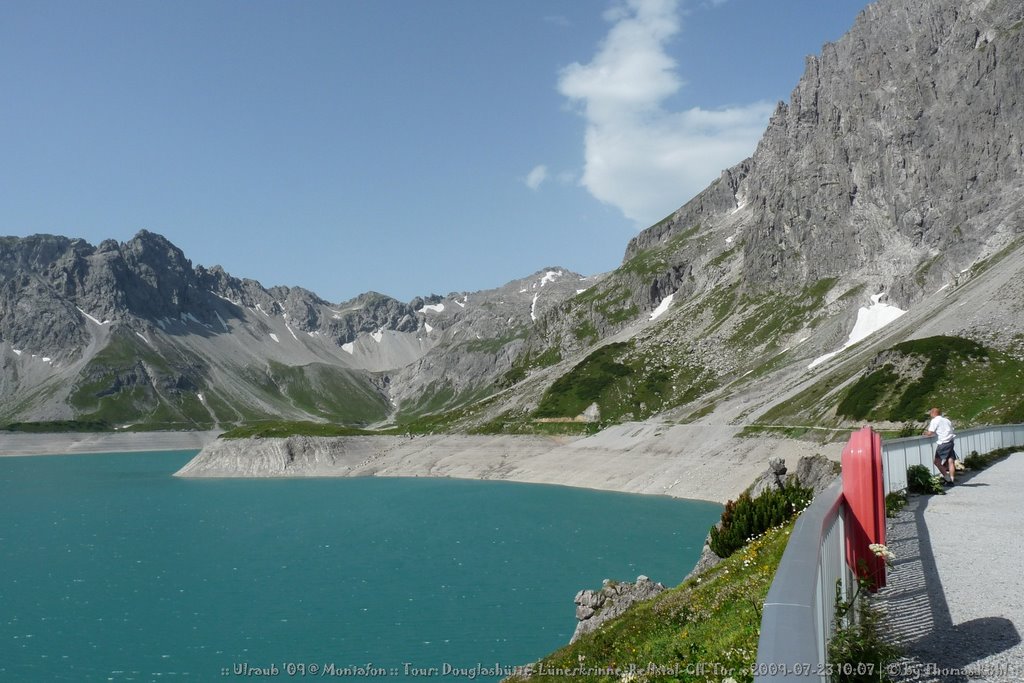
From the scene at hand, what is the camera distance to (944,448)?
2620 centimetres

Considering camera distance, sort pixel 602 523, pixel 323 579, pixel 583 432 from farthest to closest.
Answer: pixel 583 432 → pixel 602 523 → pixel 323 579

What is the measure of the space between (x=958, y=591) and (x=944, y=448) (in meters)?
15.0

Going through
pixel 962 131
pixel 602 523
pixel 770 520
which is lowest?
pixel 602 523

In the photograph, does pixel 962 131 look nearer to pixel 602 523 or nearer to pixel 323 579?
pixel 602 523

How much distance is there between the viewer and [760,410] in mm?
125500

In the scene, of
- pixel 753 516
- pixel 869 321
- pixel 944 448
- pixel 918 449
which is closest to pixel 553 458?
pixel 869 321

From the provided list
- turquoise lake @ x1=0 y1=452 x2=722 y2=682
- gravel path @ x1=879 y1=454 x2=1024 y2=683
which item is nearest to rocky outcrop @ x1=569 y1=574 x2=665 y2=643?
turquoise lake @ x1=0 y1=452 x2=722 y2=682

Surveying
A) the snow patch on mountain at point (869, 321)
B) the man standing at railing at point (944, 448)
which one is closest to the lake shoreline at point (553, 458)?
the snow patch on mountain at point (869, 321)

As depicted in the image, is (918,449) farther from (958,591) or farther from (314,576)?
(314,576)

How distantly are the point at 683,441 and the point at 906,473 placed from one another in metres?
98.6

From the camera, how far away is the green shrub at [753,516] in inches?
1104

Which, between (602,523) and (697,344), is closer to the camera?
(602,523)

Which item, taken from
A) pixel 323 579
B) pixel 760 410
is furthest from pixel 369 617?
pixel 760 410

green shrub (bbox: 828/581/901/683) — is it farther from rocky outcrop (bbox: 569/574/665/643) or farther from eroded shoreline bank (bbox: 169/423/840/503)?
eroded shoreline bank (bbox: 169/423/840/503)
